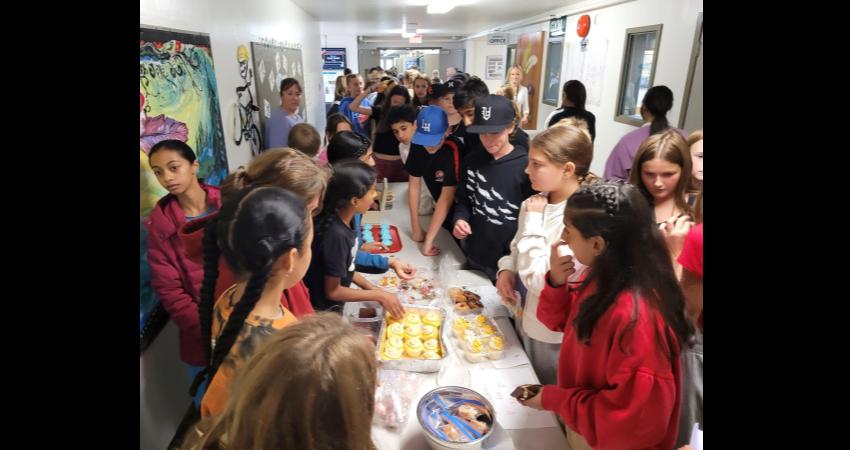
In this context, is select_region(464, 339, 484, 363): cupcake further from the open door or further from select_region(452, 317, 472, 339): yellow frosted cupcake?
the open door

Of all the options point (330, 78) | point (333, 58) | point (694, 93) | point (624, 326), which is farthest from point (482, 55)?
point (624, 326)

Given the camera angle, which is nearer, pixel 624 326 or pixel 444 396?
pixel 624 326

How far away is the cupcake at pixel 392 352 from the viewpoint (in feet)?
5.61

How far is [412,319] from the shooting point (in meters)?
1.92

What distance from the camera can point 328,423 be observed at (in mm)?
770

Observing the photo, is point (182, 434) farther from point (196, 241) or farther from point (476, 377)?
point (476, 377)

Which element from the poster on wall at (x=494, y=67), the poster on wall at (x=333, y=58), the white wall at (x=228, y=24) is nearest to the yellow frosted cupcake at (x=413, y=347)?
the white wall at (x=228, y=24)

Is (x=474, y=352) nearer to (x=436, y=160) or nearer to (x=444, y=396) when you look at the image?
(x=444, y=396)

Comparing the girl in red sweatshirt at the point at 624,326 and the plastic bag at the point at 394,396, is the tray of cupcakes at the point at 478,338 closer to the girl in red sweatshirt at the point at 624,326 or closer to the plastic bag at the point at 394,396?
the plastic bag at the point at 394,396

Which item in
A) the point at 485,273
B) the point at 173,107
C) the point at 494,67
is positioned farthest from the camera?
the point at 494,67

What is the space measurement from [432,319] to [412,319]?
9 cm

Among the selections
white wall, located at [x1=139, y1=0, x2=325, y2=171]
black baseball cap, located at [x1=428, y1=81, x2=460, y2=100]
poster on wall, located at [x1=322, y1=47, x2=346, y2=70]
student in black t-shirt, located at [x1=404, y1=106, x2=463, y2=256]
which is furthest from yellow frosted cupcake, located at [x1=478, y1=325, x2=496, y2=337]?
poster on wall, located at [x1=322, y1=47, x2=346, y2=70]

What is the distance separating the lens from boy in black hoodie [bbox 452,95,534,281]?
236 cm
